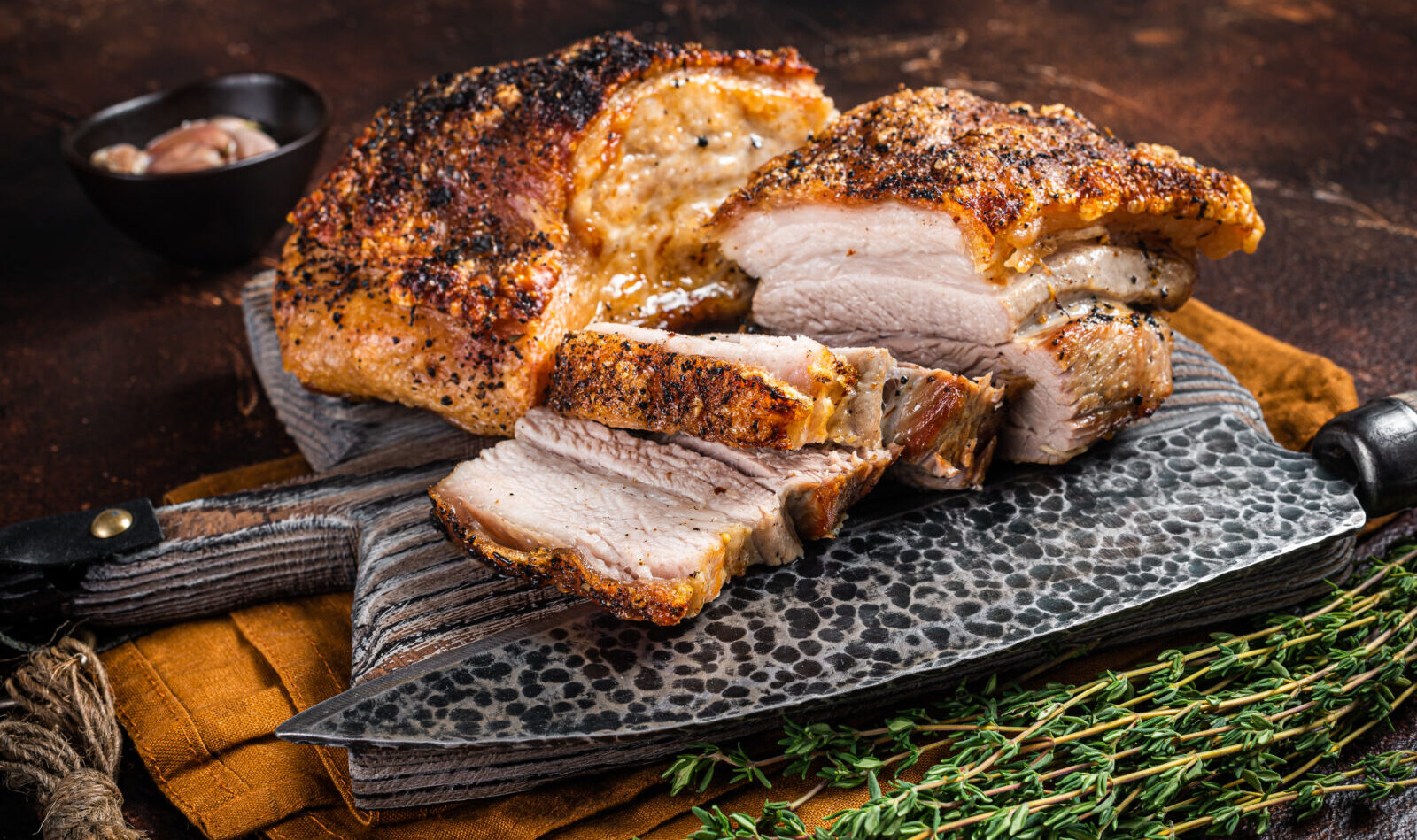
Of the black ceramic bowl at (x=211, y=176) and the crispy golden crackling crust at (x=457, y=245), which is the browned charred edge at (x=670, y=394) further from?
the black ceramic bowl at (x=211, y=176)

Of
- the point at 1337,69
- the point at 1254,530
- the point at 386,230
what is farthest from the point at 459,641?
the point at 1337,69

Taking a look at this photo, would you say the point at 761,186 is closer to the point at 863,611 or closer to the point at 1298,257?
the point at 863,611

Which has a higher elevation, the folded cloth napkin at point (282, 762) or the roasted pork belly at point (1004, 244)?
the roasted pork belly at point (1004, 244)

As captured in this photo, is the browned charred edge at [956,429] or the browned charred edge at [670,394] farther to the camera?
the browned charred edge at [956,429]

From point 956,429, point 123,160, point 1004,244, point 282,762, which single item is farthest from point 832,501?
point 123,160

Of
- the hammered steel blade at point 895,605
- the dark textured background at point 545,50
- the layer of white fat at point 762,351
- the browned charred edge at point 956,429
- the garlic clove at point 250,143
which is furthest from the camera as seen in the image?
the garlic clove at point 250,143

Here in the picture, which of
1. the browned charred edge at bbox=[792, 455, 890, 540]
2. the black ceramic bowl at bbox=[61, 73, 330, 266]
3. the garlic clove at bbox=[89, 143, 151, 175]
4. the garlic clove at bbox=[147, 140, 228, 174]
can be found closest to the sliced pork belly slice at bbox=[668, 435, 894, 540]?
the browned charred edge at bbox=[792, 455, 890, 540]

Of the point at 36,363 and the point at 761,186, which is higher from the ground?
the point at 761,186

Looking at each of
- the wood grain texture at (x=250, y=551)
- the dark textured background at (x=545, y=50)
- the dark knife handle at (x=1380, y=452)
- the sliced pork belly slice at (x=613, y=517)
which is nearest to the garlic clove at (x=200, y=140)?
the dark textured background at (x=545, y=50)
